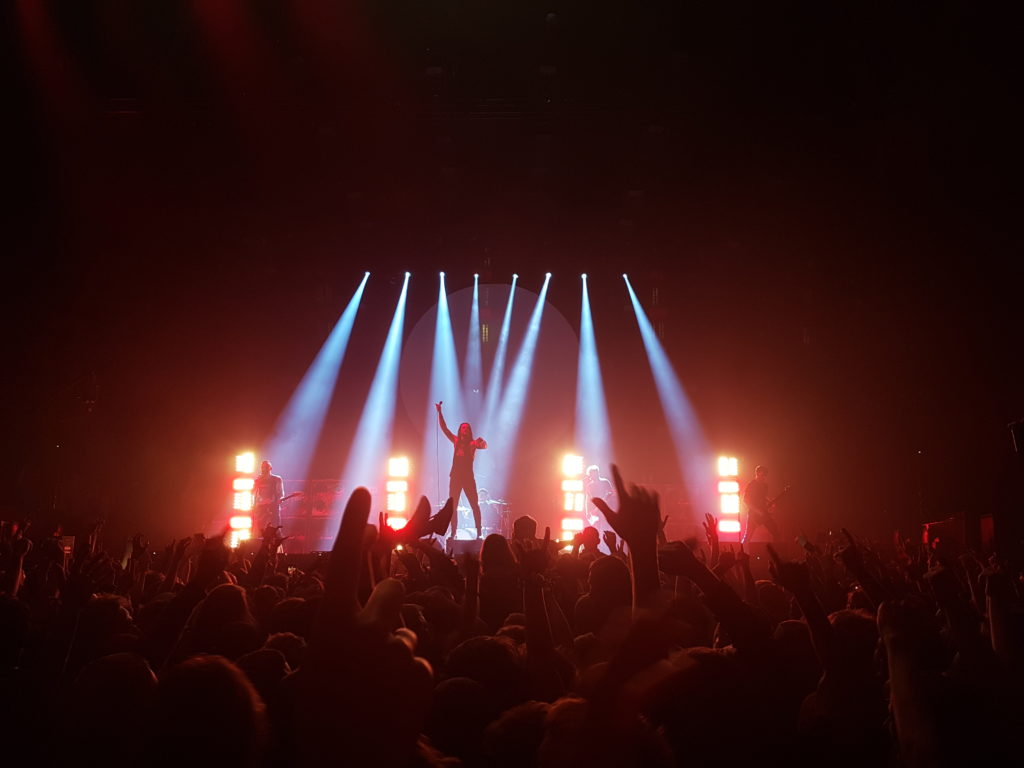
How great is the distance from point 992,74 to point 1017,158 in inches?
45.8

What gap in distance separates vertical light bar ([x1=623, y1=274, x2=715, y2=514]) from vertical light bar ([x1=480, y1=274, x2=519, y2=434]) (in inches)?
120

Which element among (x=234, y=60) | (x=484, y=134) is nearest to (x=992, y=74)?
(x=484, y=134)

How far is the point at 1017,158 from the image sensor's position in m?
10.4

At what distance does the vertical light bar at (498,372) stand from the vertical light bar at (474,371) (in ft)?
0.65

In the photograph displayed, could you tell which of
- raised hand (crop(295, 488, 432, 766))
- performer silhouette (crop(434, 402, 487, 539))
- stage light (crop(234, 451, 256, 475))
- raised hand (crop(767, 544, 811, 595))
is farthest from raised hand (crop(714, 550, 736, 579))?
stage light (crop(234, 451, 256, 475))

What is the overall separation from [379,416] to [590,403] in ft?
16.8

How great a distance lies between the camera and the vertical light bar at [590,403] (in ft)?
62.8

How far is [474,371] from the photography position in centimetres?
1973

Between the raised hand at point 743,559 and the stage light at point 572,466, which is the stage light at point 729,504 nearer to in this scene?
the stage light at point 572,466

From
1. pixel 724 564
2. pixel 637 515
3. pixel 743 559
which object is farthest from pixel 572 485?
pixel 637 515

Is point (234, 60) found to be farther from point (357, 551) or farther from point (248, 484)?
point (357, 551)

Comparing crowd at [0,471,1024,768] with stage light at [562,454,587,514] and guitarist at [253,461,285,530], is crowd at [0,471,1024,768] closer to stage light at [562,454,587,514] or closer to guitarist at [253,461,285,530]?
guitarist at [253,461,285,530]

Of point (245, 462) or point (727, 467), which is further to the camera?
point (727, 467)

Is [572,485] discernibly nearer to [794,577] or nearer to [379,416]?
[379,416]
